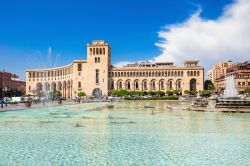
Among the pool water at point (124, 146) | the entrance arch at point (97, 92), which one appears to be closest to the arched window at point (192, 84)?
the entrance arch at point (97, 92)

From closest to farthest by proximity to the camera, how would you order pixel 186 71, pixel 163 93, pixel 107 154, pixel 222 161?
pixel 222 161, pixel 107 154, pixel 163 93, pixel 186 71

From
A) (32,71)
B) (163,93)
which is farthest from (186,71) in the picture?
(32,71)

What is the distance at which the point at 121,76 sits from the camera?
108375 millimetres

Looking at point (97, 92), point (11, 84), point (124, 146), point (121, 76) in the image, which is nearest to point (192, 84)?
point (121, 76)

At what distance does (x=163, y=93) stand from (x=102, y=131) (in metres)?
85.3

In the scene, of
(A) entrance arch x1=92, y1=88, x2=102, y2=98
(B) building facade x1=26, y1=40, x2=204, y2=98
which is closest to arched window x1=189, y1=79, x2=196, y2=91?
(B) building facade x1=26, y1=40, x2=204, y2=98

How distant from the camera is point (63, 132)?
15.3 m

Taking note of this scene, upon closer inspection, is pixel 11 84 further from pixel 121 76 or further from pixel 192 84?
pixel 192 84

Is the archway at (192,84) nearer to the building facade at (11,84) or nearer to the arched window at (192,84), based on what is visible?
the arched window at (192,84)

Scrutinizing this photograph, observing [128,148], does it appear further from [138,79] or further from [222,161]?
[138,79]

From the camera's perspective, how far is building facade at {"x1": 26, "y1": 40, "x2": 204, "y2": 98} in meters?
105

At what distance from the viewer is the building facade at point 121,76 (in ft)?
343

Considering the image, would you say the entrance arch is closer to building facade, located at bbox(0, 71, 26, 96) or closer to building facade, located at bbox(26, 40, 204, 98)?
building facade, located at bbox(26, 40, 204, 98)

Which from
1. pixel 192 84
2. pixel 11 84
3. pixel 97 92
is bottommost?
pixel 97 92
